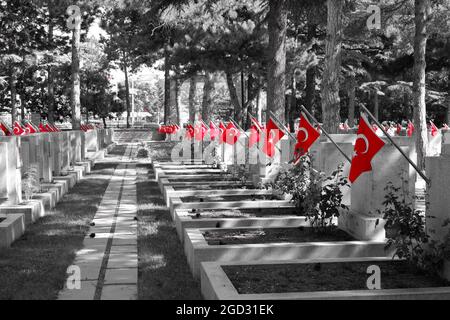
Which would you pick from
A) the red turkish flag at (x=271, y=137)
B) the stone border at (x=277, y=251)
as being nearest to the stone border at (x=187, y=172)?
the red turkish flag at (x=271, y=137)

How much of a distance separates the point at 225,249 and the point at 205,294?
1.04m

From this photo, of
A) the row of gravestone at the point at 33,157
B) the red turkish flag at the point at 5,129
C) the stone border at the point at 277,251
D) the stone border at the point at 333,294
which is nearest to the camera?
the stone border at the point at 333,294

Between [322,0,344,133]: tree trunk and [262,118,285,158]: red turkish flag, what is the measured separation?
1.01m

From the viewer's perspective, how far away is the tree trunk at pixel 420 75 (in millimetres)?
14648

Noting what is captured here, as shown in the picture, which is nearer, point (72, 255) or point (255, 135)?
point (72, 255)

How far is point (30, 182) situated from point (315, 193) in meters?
5.26

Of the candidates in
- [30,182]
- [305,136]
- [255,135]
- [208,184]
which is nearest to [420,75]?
[255,135]

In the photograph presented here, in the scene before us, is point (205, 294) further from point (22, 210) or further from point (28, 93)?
point (28, 93)

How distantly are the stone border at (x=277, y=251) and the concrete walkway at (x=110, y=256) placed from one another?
28.8 inches

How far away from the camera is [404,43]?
26.2 metres

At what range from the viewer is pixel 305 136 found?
30.3 feet

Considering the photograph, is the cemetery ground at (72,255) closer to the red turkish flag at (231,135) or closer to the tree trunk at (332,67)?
the red turkish flag at (231,135)

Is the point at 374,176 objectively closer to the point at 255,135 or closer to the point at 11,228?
the point at 11,228

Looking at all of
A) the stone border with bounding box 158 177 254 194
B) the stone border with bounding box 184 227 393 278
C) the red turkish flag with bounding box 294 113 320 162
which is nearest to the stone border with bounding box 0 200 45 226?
the stone border with bounding box 158 177 254 194
